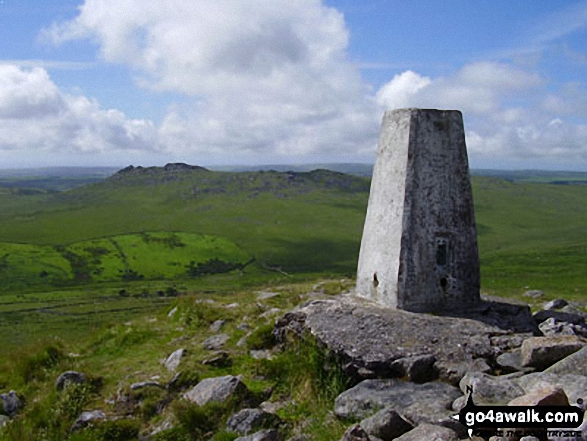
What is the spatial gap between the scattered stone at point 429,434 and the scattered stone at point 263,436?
2412mm

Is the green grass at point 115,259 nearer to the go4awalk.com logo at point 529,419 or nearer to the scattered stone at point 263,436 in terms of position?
the scattered stone at point 263,436

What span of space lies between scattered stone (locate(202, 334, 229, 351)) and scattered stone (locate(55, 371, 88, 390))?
121 inches

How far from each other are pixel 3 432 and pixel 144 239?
130 metres

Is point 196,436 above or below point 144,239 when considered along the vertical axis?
above

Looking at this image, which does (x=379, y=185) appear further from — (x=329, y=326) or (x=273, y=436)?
(x=273, y=436)

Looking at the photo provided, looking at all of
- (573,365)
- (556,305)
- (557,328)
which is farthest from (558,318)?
(573,365)

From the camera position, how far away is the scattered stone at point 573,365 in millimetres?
7520

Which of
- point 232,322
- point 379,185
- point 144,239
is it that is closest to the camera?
point 379,185

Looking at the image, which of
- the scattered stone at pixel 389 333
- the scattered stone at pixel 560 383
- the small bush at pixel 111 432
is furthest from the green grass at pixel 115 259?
the scattered stone at pixel 560 383

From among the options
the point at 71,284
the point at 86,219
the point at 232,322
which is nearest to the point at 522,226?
the point at 71,284

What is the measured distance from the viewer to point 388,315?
1106 centimetres

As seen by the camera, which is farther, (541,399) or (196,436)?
(196,436)

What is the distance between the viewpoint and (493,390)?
725 centimetres

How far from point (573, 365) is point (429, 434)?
2.80m
